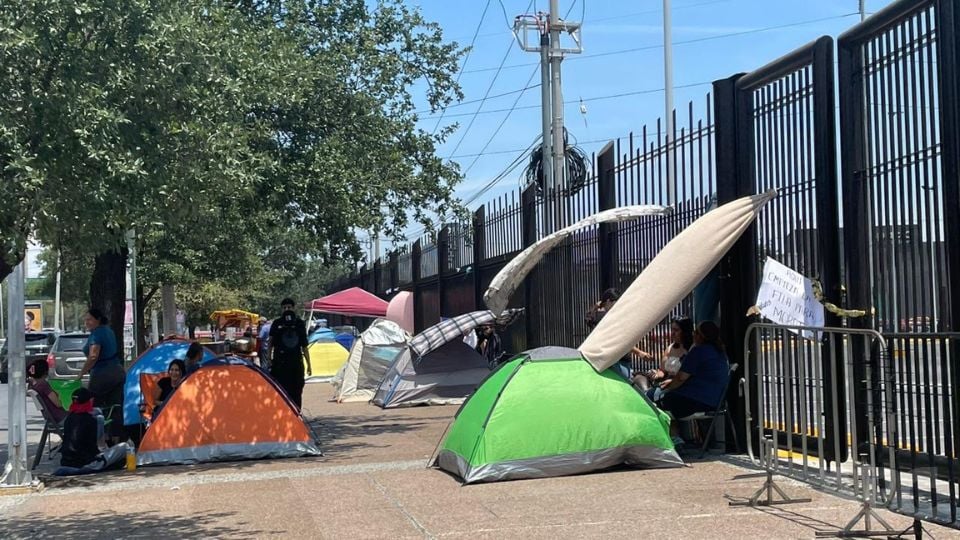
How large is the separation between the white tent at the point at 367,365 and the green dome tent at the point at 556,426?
10.8 metres

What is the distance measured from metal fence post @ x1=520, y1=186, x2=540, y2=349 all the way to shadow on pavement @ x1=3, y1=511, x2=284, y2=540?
28.3 ft

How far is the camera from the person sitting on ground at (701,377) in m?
10.5

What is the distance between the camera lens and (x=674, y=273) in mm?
10039

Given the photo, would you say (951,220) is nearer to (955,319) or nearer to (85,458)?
(955,319)

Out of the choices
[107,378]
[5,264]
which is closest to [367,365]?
[107,378]

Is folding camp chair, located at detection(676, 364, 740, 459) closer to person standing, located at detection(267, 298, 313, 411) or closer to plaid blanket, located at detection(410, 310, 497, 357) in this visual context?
person standing, located at detection(267, 298, 313, 411)

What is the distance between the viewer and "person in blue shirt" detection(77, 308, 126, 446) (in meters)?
12.4

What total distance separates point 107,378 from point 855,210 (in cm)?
850

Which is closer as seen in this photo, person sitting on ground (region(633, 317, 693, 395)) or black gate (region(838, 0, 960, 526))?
black gate (region(838, 0, 960, 526))

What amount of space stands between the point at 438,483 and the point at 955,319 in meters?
4.64

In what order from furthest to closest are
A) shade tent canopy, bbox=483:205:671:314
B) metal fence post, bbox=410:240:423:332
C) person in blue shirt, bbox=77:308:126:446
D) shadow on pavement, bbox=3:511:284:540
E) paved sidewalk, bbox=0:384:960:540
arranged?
metal fence post, bbox=410:240:423:332
shade tent canopy, bbox=483:205:671:314
person in blue shirt, bbox=77:308:126:446
shadow on pavement, bbox=3:511:284:540
paved sidewalk, bbox=0:384:960:540

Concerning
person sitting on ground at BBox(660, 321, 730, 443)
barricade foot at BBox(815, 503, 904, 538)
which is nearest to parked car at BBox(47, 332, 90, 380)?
person sitting on ground at BBox(660, 321, 730, 443)

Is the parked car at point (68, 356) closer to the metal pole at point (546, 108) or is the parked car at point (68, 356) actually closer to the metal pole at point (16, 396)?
the metal pole at point (546, 108)

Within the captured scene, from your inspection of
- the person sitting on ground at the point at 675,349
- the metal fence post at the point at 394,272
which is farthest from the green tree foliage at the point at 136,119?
the metal fence post at the point at 394,272
